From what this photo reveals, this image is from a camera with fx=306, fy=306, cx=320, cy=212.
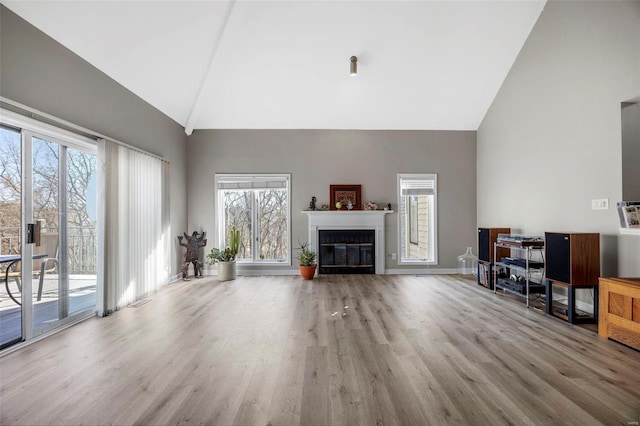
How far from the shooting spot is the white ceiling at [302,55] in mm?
3475

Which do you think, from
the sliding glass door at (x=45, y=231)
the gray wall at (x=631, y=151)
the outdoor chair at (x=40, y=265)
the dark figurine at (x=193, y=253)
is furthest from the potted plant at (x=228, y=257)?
the gray wall at (x=631, y=151)

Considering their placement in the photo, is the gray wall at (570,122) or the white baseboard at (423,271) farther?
the white baseboard at (423,271)

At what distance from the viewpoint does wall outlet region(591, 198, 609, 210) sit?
3.34 m

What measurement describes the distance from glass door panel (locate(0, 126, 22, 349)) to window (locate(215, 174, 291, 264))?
345 centimetres

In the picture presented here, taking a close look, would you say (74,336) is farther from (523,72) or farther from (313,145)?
(523,72)

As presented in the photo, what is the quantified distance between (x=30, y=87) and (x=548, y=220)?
6081mm

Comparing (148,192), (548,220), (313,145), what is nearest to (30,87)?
(148,192)

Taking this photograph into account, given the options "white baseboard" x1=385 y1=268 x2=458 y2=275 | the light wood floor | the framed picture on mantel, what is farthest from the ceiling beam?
"white baseboard" x1=385 y1=268 x2=458 y2=275

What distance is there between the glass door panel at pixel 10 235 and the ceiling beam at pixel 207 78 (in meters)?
2.56

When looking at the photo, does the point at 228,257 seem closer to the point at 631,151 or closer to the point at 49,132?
the point at 49,132

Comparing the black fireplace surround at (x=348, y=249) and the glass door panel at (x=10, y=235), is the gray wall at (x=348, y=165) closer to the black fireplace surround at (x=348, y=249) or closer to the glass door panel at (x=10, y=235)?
the black fireplace surround at (x=348, y=249)

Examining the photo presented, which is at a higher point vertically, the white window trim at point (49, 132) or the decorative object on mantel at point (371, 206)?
the white window trim at point (49, 132)

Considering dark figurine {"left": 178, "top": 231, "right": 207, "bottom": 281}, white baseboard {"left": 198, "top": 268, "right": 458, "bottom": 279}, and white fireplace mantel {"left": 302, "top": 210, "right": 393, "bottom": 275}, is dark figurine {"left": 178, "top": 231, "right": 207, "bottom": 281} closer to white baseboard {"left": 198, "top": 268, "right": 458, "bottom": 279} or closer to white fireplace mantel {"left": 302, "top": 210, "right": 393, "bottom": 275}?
white baseboard {"left": 198, "top": 268, "right": 458, "bottom": 279}

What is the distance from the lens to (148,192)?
4523mm
